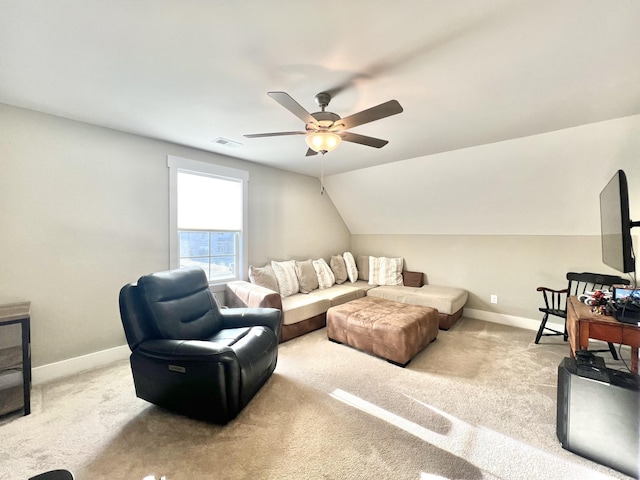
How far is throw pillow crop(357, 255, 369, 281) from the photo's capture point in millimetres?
5254

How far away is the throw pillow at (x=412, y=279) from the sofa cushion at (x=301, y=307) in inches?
65.0

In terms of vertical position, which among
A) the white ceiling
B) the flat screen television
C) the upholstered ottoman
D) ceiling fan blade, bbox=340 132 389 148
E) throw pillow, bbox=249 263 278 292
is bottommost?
the upholstered ottoman

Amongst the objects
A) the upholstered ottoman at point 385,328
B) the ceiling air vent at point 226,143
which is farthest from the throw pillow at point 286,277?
the ceiling air vent at point 226,143

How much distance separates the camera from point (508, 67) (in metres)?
1.76

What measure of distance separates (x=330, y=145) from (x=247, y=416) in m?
2.11

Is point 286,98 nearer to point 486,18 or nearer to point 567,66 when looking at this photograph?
point 486,18

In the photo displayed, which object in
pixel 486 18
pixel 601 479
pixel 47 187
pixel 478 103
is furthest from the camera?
pixel 47 187

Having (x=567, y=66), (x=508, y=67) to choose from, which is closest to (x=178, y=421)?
(x=508, y=67)

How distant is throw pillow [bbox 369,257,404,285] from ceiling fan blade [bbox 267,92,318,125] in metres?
3.52

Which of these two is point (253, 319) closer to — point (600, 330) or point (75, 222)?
point (75, 222)

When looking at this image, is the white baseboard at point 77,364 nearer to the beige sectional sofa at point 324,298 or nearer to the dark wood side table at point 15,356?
the dark wood side table at point 15,356

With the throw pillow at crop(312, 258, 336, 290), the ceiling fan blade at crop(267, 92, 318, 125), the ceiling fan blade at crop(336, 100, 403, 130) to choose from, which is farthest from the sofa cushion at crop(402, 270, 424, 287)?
the ceiling fan blade at crop(267, 92, 318, 125)

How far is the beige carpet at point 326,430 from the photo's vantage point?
155cm

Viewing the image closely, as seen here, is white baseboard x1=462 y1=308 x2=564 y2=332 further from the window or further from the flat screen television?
the window
